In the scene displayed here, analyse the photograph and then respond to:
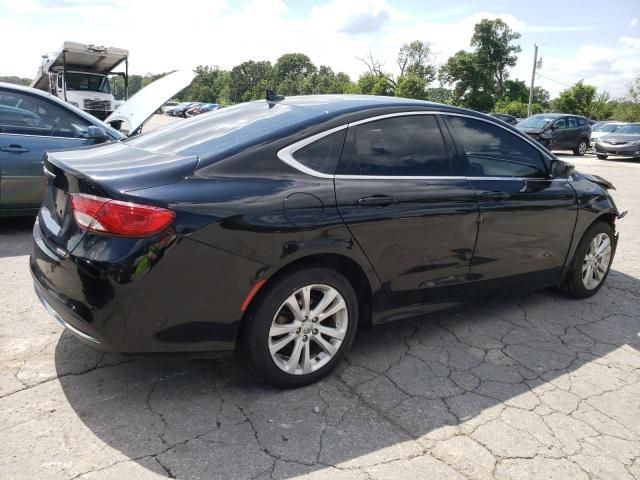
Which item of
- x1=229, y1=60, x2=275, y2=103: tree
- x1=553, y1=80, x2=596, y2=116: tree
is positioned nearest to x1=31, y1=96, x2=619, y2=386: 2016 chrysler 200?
x1=553, y1=80, x2=596, y2=116: tree

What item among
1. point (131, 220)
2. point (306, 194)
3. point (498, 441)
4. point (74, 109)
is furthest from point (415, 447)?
point (74, 109)

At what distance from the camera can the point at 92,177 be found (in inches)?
98.2

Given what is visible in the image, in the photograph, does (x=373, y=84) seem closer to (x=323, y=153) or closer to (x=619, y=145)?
(x=619, y=145)

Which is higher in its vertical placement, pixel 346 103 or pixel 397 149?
pixel 346 103

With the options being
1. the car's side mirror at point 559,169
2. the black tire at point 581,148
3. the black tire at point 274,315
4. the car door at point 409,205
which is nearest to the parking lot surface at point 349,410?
the black tire at point 274,315

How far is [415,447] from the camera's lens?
8.13 ft

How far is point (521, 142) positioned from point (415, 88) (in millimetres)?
49546

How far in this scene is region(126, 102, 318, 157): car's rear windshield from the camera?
2785 millimetres

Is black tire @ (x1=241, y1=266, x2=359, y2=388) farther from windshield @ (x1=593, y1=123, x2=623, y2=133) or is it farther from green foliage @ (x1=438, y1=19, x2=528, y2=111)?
green foliage @ (x1=438, y1=19, x2=528, y2=111)

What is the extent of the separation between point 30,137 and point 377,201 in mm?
4129

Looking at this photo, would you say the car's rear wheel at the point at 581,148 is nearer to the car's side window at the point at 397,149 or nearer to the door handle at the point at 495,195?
the door handle at the point at 495,195

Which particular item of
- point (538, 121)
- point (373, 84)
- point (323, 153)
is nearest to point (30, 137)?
point (323, 153)

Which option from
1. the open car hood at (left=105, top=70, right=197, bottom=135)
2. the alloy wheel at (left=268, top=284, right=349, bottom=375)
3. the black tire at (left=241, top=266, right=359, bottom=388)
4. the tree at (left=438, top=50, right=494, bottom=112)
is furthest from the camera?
the tree at (left=438, top=50, right=494, bottom=112)

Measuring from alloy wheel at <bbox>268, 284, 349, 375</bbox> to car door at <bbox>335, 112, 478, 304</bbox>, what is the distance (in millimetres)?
345
